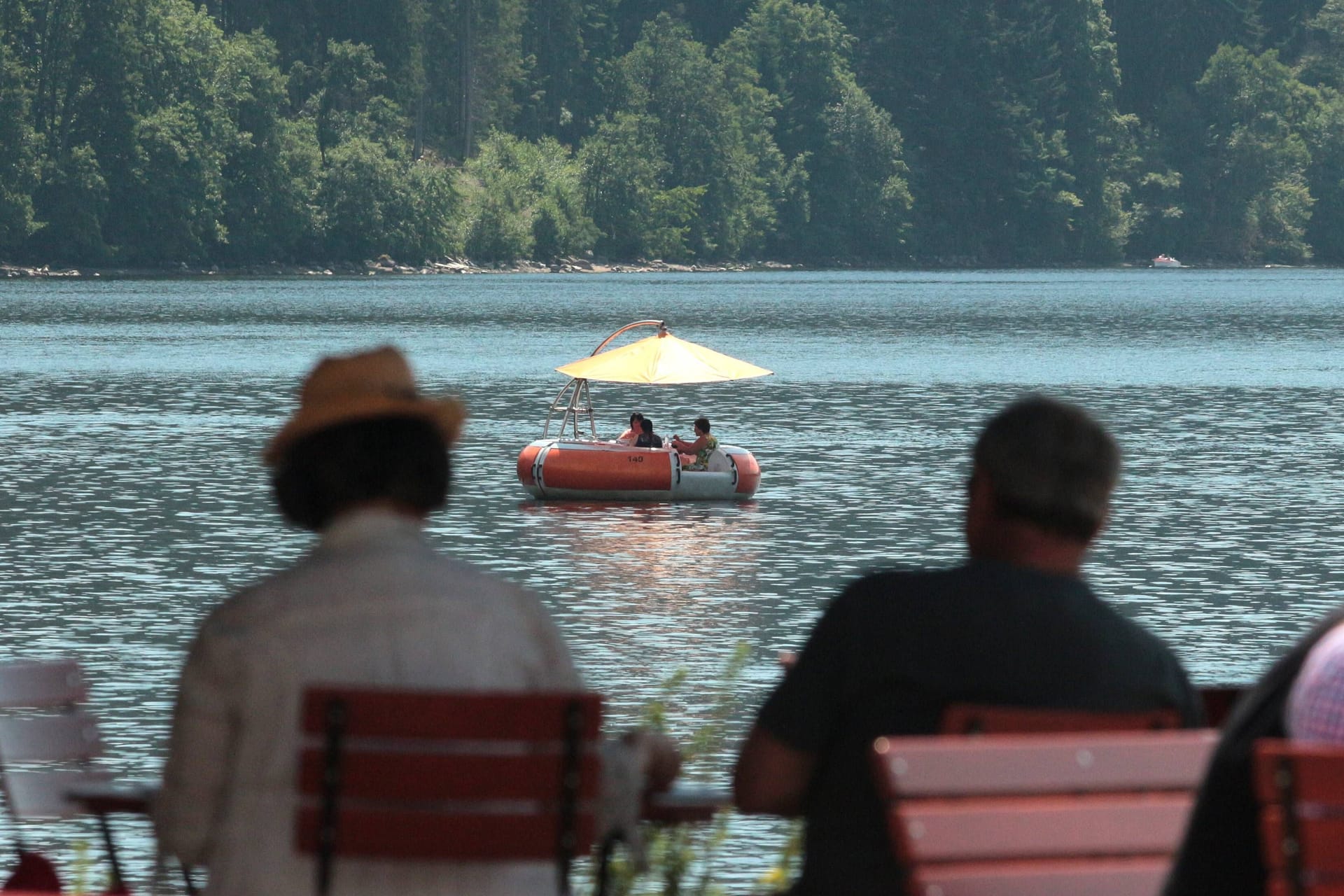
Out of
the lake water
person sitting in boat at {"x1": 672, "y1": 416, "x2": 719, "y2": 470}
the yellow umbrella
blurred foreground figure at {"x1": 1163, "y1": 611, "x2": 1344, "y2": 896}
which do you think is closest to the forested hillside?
the lake water

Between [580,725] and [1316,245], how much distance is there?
7394 inches

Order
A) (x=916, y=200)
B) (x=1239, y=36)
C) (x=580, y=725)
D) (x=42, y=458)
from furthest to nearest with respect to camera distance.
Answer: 1. (x=1239, y=36)
2. (x=916, y=200)
3. (x=42, y=458)
4. (x=580, y=725)

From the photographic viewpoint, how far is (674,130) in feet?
539

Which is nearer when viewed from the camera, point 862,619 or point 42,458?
point 862,619

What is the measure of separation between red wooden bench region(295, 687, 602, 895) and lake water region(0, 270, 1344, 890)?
820 cm

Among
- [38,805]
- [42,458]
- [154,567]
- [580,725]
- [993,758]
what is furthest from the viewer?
[42,458]

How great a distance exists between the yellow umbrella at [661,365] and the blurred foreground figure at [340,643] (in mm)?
27411

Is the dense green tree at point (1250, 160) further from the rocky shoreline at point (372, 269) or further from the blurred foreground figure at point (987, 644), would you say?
the blurred foreground figure at point (987, 644)

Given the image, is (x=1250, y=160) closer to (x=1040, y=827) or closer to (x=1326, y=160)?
(x=1326, y=160)

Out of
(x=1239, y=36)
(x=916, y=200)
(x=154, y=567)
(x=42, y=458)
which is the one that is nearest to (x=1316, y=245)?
(x=1239, y=36)

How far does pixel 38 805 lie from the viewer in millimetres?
5289

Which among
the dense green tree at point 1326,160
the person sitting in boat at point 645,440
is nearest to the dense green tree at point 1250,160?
the dense green tree at point 1326,160

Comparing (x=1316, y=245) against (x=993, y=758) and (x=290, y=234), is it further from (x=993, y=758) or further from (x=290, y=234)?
(x=993, y=758)

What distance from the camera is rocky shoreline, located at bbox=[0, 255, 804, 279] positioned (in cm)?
13650
